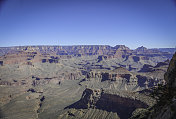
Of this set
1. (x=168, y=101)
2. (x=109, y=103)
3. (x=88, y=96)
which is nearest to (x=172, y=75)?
(x=168, y=101)

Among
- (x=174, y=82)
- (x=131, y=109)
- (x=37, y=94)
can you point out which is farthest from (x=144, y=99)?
(x=37, y=94)

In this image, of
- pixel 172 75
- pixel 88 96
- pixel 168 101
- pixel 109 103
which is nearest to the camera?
pixel 168 101

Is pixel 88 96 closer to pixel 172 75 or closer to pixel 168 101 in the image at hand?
pixel 172 75

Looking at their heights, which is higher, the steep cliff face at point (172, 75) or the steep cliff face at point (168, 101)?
the steep cliff face at point (172, 75)

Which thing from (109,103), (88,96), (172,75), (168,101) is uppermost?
(172,75)

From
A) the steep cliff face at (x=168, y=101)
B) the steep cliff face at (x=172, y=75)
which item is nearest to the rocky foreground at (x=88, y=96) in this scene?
the steep cliff face at (x=172, y=75)

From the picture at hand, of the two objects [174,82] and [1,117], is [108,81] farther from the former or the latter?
[174,82]

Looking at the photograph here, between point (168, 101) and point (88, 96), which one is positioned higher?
point (168, 101)

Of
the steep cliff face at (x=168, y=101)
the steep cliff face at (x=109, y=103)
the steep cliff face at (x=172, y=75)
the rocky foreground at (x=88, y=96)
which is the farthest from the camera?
the steep cliff face at (x=109, y=103)

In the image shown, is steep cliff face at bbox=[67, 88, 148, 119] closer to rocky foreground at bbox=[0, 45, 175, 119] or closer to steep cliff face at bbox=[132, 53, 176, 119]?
rocky foreground at bbox=[0, 45, 175, 119]

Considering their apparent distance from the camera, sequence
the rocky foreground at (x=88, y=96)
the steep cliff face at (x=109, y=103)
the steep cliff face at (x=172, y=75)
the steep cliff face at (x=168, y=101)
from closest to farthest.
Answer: the steep cliff face at (x=168, y=101)
the steep cliff face at (x=172, y=75)
the rocky foreground at (x=88, y=96)
the steep cliff face at (x=109, y=103)

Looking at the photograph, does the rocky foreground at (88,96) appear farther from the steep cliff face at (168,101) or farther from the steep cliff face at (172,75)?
the steep cliff face at (168,101)

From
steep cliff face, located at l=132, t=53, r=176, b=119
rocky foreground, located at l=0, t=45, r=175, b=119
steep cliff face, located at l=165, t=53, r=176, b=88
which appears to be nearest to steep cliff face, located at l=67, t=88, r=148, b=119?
rocky foreground, located at l=0, t=45, r=175, b=119
